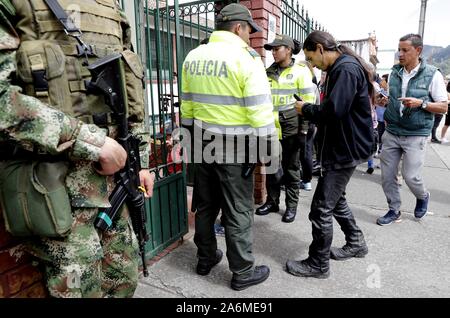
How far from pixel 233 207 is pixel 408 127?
225 cm

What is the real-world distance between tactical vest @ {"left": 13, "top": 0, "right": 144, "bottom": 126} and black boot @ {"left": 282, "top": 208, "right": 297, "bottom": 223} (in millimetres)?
2590

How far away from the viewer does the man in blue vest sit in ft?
11.0

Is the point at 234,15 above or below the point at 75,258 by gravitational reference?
above

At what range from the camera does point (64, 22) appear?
1.32m

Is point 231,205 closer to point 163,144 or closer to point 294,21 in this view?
point 163,144

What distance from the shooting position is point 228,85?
2.19 metres

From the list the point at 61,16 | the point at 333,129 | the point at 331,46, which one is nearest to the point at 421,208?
the point at 333,129

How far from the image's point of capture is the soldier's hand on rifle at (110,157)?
136 centimetres

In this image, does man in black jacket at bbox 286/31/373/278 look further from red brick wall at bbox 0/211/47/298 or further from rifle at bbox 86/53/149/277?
red brick wall at bbox 0/211/47/298

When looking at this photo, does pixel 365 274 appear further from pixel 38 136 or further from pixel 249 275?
pixel 38 136

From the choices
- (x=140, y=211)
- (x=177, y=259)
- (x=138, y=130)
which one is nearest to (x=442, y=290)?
(x=177, y=259)

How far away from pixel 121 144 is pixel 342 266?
2.16 meters

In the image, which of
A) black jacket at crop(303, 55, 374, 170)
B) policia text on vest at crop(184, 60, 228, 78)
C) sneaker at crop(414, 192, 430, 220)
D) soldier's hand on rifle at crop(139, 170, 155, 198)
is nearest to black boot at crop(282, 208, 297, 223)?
black jacket at crop(303, 55, 374, 170)

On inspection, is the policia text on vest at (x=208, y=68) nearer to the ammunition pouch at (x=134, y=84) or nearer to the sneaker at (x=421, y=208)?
the ammunition pouch at (x=134, y=84)
